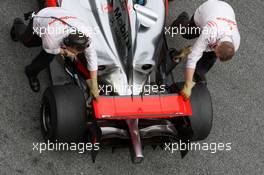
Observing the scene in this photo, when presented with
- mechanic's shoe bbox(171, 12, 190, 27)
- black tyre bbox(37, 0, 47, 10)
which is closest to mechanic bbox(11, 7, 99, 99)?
black tyre bbox(37, 0, 47, 10)

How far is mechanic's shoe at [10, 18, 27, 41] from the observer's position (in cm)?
532

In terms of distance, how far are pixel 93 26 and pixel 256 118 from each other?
7.34 ft

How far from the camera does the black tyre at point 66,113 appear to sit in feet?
14.5

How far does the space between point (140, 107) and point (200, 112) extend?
692 mm

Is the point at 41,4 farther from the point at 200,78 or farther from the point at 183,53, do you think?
the point at 200,78

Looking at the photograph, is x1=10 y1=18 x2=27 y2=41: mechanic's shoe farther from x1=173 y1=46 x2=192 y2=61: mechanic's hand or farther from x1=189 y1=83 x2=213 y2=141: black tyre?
x1=189 y1=83 x2=213 y2=141: black tyre

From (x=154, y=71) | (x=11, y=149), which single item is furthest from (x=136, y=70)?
(x=11, y=149)

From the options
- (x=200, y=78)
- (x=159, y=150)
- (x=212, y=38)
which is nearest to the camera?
(x=212, y=38)

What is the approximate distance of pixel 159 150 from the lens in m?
5.14

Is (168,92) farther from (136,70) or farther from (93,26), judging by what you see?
(93,26)

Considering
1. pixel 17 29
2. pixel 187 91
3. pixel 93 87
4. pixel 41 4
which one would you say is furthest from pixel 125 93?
pixel 41 4

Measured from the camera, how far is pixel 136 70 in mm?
4832

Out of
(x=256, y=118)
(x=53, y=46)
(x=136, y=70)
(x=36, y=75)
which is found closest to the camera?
(x=53, y=46)

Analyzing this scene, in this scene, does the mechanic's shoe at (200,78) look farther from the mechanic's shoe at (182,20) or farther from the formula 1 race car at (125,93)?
the mechanic's shoe at (182,20)
